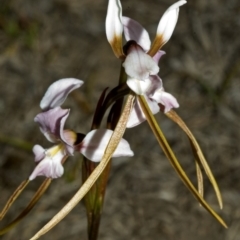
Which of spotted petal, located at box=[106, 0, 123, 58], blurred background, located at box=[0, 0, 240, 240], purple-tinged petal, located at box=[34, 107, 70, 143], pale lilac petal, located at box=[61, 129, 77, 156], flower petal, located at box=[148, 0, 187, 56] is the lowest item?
blurred background, located at box=[0, 0, 240, 240]

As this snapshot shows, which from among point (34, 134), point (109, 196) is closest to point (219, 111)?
point (109, 196)

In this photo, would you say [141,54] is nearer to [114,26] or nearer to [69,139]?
[114,26]

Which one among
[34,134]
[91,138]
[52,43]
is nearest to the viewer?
[91,138]

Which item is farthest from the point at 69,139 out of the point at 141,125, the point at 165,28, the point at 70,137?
the point at 141,125

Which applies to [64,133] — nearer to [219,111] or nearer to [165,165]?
[165,165]

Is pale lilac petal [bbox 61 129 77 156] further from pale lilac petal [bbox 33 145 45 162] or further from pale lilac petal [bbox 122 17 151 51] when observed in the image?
pale lilac petal [bbox 122 17 151 51]

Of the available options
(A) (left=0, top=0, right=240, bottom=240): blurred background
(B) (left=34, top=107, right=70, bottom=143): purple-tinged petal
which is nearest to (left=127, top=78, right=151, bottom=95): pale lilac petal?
(B) (left=34, top=107, right=70, bottom=143): purple-tinged petal
